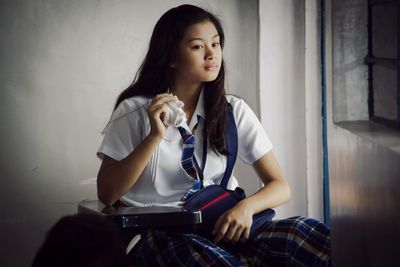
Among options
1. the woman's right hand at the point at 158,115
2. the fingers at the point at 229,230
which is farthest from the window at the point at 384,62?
the woman's right hand at the point at 158,115

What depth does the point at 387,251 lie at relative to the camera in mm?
1410

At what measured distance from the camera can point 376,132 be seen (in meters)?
1.66

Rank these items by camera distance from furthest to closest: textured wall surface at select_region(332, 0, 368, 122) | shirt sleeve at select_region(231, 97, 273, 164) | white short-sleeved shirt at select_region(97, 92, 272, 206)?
shirt sleeve at select_region(231, 97, 273, 164)
white short-sleeved shirt at select_region(97, 92, 272, 206)
textured wall surface at select_region(332, 0, 368, 122)

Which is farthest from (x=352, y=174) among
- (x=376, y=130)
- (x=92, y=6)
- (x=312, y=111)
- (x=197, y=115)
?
(x=92, y=6)

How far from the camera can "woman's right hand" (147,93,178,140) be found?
233 cm

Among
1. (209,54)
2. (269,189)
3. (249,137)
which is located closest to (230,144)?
(249,137)

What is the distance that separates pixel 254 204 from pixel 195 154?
0.91 feet

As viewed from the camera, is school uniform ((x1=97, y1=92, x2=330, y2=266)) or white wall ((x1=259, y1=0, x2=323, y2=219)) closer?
school uniform ((x1=97, y1=92, x2=330, y2=266))

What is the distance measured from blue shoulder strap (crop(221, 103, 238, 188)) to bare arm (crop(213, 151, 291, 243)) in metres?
0.11

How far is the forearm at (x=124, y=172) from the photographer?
237 centimetres

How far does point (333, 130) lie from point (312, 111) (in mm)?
1280

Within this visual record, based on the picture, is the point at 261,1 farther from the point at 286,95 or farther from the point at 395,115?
the point at 395,115

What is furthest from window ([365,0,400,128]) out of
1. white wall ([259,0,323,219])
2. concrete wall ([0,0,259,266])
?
concrete wall ([0,0,259,266])

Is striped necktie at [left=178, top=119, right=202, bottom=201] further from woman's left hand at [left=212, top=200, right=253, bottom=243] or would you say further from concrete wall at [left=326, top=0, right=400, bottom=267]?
concrete wall at [left=326, top=0, right=400, bottom=267]
